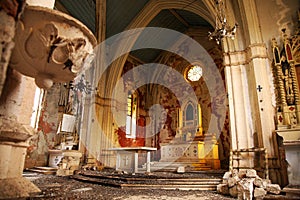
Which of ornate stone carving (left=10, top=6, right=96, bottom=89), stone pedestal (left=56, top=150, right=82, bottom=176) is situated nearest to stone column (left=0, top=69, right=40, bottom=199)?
ornate stone carving (left=10, top=6, right=96, bottom=89)

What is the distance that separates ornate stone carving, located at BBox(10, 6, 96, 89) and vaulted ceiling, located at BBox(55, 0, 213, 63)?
8352 millimetres

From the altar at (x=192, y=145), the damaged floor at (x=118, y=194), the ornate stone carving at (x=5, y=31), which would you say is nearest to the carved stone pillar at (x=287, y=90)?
the damaged floor at (x=118, y=194)

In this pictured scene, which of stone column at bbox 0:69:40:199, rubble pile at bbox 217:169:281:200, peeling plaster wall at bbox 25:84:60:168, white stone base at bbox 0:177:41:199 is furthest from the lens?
peeling plaster wall at bbox 25:84:60:168

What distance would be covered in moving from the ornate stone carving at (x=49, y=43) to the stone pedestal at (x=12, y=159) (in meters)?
0.55

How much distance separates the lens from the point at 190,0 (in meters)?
8.75

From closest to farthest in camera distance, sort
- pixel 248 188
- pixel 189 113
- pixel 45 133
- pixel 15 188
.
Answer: pixel 15 188 < pixel 248 188 < pixel 189 113 < pixel 45 133

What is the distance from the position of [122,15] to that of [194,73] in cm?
520

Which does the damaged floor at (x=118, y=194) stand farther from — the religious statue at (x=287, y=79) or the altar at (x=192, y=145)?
the altar at (x=192, y=145)

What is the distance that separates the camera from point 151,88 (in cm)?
1393

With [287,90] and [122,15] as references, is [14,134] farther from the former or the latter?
[122,15]

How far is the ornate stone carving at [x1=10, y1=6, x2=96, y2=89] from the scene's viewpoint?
154 cm

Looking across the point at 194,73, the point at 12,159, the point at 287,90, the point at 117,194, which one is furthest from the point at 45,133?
the point at 287,90

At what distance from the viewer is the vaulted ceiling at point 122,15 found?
9.44 meters

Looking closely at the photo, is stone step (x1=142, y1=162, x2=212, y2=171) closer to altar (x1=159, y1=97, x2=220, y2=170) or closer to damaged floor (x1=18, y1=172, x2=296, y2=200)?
altar (x1=159, y1=97, x2=220, y2=170)
